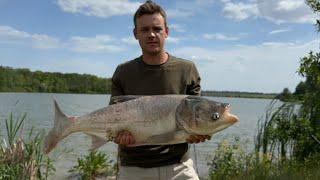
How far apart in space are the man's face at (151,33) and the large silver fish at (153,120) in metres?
0.51

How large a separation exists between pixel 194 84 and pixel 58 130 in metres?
1.21

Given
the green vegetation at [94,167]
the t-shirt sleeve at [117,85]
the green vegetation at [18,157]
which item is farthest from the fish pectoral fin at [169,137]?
the green vegetation at [94,167]

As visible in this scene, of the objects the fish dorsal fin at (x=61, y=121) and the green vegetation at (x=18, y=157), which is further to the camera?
the green vegetation at (x=18, y=157)

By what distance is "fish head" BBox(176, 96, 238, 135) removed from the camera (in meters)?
3.76

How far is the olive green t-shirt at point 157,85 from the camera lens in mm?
4211

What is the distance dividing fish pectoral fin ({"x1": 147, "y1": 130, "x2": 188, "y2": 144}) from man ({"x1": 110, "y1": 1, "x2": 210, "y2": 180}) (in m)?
0.40

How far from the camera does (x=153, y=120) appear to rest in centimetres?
384

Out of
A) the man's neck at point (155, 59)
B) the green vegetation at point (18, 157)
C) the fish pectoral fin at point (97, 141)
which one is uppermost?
the man's neck at point (155, 59)

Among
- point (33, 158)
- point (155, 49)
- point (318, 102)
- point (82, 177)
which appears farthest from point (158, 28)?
point (82, 177)

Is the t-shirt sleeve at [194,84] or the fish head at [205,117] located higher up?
the t-shirt sleeve at [194,84]

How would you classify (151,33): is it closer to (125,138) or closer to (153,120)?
(153,120)

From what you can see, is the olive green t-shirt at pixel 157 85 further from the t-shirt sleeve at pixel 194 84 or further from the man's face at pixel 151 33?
the man's face at pixel 151 33

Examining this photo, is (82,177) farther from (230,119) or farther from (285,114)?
(230,119)

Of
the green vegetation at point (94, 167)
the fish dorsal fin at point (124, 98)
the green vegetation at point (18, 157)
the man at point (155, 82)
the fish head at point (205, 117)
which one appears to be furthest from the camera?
the green vegetation at point (94, 167)
